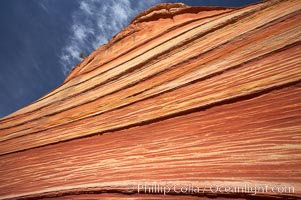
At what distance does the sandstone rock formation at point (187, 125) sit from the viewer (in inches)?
39.8

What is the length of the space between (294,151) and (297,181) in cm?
15

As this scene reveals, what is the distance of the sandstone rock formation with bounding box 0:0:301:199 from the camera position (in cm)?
101

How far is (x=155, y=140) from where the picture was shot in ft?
4.71

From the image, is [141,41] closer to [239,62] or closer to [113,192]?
[239,62]

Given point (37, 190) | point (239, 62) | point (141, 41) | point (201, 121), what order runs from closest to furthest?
point (201, 121) → point (239, 62) → point (37, 190) → point (141, 41)

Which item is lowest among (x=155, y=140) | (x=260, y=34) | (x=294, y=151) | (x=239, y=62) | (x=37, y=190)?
(x=37, y=190)

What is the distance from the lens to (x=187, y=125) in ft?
4.52

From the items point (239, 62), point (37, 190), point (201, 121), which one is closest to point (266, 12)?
point (239, 62)

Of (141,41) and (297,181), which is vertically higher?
(141,41)

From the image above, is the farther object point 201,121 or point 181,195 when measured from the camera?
point 201,121

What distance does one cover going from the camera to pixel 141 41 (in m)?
3.18

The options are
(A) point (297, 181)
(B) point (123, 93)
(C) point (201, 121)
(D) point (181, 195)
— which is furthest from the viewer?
(B) point (123, 93)

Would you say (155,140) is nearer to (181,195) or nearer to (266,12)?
(181,195)

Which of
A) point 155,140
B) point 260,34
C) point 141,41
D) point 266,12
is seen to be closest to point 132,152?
point 155,140
